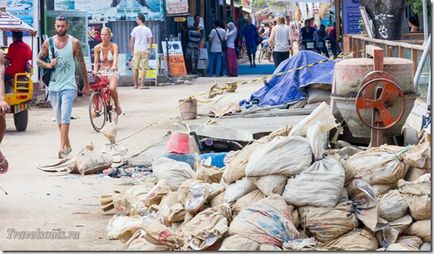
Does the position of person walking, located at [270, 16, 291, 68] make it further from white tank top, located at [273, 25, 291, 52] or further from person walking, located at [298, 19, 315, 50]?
person walking, located at [298, 19, 315, 50]

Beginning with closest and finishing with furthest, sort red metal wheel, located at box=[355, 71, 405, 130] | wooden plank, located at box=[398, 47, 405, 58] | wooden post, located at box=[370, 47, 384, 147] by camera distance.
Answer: red metal wheel, located at box=[355, 71, 405, 130], wooden post, located at box=[370, 47, 384, 147], wooden plank, located at box=[398, 47, 405, 58]

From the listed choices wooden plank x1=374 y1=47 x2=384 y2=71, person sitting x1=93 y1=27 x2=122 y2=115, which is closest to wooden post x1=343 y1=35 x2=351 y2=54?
person sitting x1=93 y1=27 x2=122 y2=115

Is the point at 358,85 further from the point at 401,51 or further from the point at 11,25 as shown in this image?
the point at 11,25

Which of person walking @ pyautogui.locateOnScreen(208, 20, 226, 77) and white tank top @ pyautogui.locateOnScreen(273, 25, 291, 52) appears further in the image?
person walking @ pyautogui.locateOnScreen(208, 20, 226, 77)

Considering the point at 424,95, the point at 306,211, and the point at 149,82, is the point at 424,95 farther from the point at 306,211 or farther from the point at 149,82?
the point at 149,82

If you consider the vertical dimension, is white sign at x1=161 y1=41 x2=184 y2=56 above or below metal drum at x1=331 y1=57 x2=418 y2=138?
above

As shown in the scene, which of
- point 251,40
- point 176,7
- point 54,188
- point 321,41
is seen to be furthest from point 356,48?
point 251,40

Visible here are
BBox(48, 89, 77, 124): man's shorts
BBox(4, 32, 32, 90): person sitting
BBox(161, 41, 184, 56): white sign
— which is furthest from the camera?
BBox(161, 41, 184, 56): white sign

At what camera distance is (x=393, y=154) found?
8.42 m

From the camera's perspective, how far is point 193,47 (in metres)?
31.9

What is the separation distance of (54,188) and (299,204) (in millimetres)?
4130

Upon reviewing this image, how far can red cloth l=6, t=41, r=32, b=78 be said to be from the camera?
17.1 meters

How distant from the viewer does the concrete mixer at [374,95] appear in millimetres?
10609

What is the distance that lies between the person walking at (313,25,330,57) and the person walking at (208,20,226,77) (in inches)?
129
